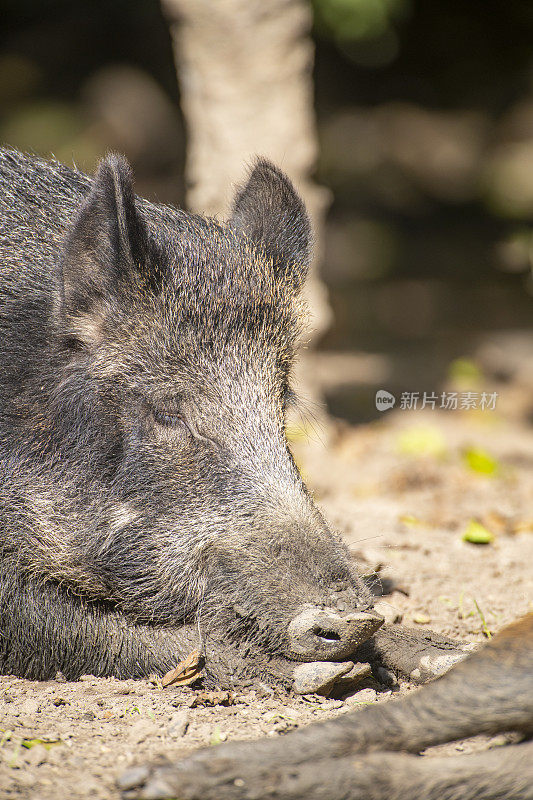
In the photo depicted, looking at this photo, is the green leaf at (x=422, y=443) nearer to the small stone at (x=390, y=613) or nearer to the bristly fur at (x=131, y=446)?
the small stone at (x=390, y=613)

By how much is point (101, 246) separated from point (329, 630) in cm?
149

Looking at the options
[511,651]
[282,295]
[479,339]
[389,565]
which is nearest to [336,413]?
[479,339]

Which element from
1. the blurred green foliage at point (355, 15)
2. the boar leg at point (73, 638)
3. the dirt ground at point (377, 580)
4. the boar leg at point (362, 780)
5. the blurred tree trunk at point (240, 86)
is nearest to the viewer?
the boar leg at point (362, 780)

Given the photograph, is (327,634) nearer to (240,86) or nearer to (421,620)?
(421,620)

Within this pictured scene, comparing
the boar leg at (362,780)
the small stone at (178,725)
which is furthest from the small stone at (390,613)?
the boar leg at (362,780)

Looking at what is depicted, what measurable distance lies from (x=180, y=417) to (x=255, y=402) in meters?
0.28

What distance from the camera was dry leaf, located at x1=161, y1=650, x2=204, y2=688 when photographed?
9.23 feet

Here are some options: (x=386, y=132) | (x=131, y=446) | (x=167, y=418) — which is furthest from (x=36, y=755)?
(x=386, y=132)

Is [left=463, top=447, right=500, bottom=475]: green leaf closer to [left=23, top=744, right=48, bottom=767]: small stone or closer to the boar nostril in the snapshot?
the boar nostril

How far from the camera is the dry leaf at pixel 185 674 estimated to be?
2814 millimetres

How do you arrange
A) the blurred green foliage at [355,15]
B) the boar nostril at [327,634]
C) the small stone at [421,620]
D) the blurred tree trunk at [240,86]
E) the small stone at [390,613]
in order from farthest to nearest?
the blurred green foliage at [355,15], the blurred tree trunk at [240,86], the small stone at [421,620], the small stone at [390,613], the boar nostril at [327,634]

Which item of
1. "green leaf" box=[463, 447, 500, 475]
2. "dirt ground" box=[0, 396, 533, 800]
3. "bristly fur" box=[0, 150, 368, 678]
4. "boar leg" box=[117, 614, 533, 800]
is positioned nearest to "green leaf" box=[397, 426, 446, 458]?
"dirt ground" box=[0, 396, 533, 800]

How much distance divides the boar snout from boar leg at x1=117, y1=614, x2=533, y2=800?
1.22 feet

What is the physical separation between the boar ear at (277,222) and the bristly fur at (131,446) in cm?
33
